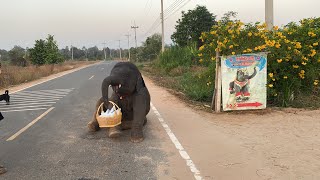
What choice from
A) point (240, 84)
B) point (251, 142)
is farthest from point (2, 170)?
point (240, 84)

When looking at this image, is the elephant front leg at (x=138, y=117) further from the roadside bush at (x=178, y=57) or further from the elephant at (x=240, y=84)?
the roadside bush at (x=178, y=57)

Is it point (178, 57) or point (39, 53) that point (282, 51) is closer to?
point (178, 57)

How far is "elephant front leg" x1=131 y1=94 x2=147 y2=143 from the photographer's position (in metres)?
6.45

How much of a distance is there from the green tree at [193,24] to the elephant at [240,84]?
38.8 meters

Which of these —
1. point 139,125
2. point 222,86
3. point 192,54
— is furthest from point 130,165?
point 192,54

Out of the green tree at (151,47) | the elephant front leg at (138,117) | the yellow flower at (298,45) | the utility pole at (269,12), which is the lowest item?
the elephant front leg at (138,117)

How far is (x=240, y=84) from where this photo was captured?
9.04 metres

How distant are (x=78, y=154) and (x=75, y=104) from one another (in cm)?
585

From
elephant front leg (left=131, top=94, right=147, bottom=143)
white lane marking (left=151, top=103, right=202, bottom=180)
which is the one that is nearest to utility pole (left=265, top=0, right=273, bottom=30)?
white lane marking (left=151, top=103, right=202, bottom=180)

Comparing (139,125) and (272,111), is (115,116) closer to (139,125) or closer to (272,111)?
(139,125)

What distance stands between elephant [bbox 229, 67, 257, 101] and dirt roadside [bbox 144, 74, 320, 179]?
520mm

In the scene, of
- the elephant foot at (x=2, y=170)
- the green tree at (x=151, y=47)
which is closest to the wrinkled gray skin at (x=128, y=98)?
the elephant foot at (x=2, y=170)

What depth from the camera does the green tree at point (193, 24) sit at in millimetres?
47938

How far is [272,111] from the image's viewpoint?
921 cm
